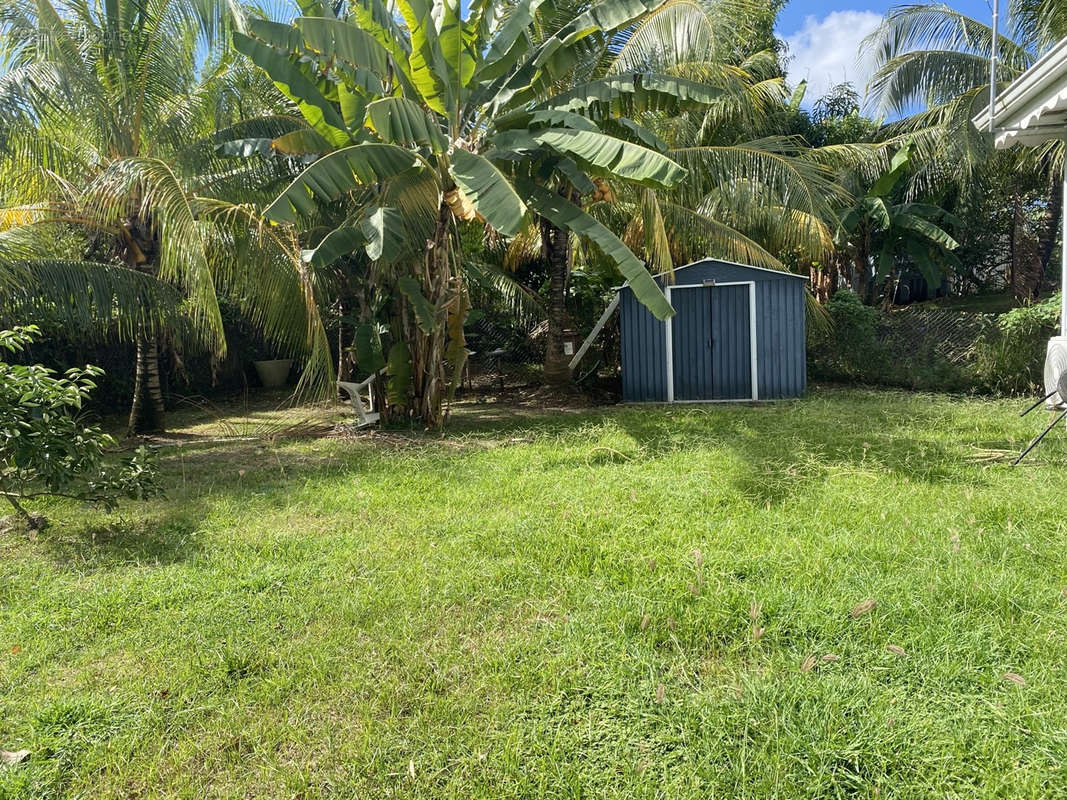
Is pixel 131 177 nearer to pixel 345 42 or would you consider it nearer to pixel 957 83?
pixel 345 42

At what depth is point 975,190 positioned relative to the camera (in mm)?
15492

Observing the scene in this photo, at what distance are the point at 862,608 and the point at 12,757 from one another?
9.92 ft

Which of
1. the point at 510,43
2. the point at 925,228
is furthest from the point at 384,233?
the point at 925,228

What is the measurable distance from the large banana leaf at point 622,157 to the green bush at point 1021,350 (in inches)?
274

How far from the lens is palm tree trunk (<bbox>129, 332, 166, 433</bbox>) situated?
848 centimetres

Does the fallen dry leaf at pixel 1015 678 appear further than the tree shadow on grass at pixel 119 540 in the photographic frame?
No

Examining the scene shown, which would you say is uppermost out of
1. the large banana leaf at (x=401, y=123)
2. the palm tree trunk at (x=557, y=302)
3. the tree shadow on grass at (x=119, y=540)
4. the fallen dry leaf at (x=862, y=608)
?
the large banana leaf at (x=401, y=123)

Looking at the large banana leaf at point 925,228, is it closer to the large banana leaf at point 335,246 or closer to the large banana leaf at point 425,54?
the large banana leaf at point 425,54

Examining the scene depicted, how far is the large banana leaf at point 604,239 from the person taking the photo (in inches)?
240

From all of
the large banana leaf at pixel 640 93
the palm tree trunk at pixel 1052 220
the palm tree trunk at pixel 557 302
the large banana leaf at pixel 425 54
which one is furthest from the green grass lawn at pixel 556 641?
the palm tree trunk at pixel 1052 220

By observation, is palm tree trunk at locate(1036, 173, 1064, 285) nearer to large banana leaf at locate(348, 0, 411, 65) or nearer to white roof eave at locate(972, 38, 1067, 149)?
white roof eave at locate(972, 38, 1067, 149)

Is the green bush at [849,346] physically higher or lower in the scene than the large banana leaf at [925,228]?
lower

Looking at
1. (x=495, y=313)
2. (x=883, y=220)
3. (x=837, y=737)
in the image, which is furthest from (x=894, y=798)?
(x=883, y=220)

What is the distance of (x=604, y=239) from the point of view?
633 cm
